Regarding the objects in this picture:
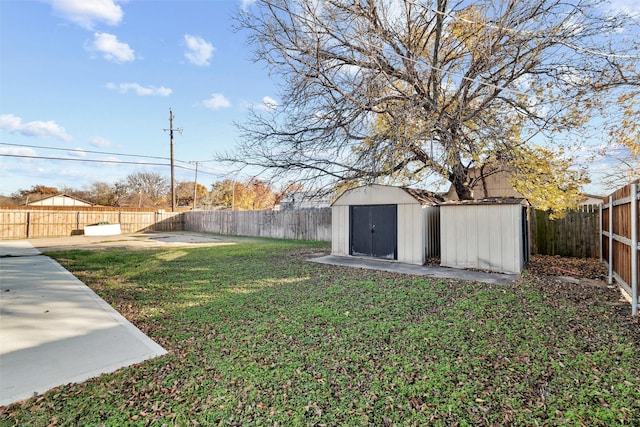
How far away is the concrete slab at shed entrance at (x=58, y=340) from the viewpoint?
7.87 ft

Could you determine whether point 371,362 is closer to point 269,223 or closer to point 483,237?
point 483,237

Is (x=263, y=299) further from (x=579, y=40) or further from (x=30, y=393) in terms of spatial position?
(x=579, y=40)

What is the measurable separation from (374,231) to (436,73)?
4.01 meters

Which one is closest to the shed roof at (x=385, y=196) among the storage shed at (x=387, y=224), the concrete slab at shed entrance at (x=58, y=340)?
the storage shed at (x=387, y=224)

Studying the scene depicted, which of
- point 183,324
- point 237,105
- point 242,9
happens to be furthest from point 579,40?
point 183,324

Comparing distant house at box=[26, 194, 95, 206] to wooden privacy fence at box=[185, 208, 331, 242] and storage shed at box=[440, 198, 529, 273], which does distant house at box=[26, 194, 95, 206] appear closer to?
wooden privacy fence at box=[185, 208, 331, 242]

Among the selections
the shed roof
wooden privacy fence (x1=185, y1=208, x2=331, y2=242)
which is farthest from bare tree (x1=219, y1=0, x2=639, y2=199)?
wooden privacy fence (x1=185, y1=208, x2=331, y2=242)

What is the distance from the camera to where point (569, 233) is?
8383mm

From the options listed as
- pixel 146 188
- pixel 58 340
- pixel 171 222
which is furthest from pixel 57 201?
pixel 58 340

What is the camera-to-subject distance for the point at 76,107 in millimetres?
13344

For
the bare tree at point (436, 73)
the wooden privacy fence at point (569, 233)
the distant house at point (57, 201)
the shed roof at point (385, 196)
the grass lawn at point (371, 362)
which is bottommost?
the grass lawn at point (371, 362)

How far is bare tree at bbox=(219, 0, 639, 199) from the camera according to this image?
20.3 feet

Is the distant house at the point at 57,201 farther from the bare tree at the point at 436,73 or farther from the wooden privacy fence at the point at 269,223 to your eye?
the bare tree at the point at 436,73

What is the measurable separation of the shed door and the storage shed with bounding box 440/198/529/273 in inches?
47.7
